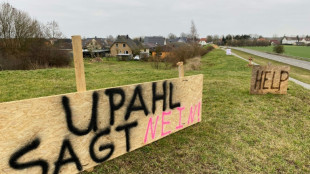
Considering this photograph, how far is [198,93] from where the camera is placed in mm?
4215

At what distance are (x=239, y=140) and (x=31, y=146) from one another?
3.57 metres

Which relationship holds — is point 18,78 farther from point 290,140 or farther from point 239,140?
point 290,140

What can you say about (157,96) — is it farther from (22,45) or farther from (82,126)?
(22,45)

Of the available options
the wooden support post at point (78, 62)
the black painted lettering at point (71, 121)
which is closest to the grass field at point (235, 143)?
the black painted lettering at point (71, 121)

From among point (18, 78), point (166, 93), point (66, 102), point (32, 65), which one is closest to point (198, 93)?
point (166, 93)

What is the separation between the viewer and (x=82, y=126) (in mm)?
2473

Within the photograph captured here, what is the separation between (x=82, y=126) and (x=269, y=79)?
665cm

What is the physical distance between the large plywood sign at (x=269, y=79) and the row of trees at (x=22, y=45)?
19399 mm

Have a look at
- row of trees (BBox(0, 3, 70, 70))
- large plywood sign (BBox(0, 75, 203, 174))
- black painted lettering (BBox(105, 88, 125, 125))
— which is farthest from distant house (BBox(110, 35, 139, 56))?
black painted lettering (BBox(105, 88, 125, 125))

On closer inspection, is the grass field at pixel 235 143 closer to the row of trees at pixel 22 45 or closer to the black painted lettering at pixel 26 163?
the black painted lettering at pixel 26 163

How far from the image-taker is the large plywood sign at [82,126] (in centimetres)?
203

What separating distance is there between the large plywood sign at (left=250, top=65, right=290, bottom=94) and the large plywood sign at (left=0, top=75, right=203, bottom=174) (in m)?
4.29

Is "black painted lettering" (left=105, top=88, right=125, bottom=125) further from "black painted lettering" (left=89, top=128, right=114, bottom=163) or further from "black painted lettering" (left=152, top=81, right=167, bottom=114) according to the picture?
"black painted lettering" (left=152, top=81, right=167, bottom=114)

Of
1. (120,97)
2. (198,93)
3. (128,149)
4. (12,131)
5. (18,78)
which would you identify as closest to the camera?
(12,131)
